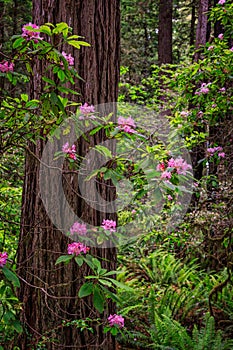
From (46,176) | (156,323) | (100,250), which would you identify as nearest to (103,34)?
(46,176)

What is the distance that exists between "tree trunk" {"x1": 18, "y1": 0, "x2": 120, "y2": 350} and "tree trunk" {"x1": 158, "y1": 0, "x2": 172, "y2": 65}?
7.53m

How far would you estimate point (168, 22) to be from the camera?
999 centimetres

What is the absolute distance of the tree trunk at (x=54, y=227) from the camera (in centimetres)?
257

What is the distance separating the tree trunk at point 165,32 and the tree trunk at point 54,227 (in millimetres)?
7525

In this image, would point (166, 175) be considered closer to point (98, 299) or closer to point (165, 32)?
point (98, 299)

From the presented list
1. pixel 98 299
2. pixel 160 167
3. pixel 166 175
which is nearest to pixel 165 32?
pixel 160 167

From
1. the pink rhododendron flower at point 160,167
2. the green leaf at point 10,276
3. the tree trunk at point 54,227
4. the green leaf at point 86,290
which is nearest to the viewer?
the green leaf at point 10,276

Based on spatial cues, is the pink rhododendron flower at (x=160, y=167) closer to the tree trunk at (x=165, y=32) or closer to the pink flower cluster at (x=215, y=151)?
the pink flower cluster at (x=215, y=151)

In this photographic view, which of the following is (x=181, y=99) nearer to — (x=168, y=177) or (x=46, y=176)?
(x=46, y=176)

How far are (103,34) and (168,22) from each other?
7.88 metres

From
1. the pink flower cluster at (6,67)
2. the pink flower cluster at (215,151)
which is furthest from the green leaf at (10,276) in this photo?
the pink flower cluster at (215,151)

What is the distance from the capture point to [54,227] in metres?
2.55

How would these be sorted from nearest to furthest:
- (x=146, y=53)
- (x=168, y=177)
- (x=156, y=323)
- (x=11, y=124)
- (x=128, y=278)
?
(x=168, y=177), (x=11, y=124), (x=156, y=323), (x=128, y=278), (x=146, y=53)

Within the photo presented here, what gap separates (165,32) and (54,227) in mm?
8364
